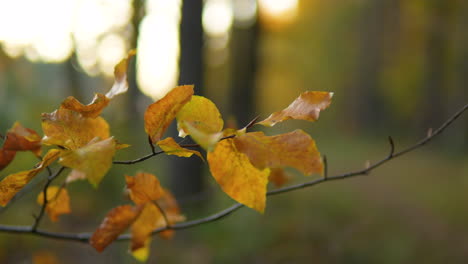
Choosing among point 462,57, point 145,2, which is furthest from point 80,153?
point 462,57

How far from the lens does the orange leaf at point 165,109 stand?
48 cm

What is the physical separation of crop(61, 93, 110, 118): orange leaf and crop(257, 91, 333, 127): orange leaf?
0.24 metres

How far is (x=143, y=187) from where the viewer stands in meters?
0.71

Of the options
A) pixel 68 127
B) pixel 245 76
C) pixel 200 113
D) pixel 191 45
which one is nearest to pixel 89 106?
pixel 68 127

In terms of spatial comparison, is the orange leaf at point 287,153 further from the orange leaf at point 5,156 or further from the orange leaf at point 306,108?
the orange leaf at point 5,156

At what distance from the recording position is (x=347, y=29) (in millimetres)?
15820

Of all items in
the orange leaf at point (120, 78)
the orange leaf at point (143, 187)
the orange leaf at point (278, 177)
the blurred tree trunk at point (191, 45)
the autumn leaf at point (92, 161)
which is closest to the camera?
the autumn leaf at point (92, 161)

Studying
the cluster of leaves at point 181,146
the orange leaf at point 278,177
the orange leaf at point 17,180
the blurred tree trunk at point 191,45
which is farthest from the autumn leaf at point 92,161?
the blurred tree trunk at point 191,45

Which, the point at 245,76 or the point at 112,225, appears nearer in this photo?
the point at 112,225

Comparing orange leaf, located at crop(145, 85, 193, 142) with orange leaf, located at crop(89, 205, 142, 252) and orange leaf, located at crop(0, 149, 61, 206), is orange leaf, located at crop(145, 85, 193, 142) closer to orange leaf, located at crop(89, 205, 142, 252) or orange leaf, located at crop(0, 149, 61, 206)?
orange leaf, located at crop(0, 149, 61, 206)

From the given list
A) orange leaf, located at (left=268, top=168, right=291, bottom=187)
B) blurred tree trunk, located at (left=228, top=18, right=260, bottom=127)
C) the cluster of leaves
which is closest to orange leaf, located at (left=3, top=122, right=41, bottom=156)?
the cluster of leaves

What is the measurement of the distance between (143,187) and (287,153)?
0.37 m

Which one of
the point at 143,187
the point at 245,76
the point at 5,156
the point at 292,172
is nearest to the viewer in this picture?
the point at 5,156

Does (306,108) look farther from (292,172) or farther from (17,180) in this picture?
(292,172)
